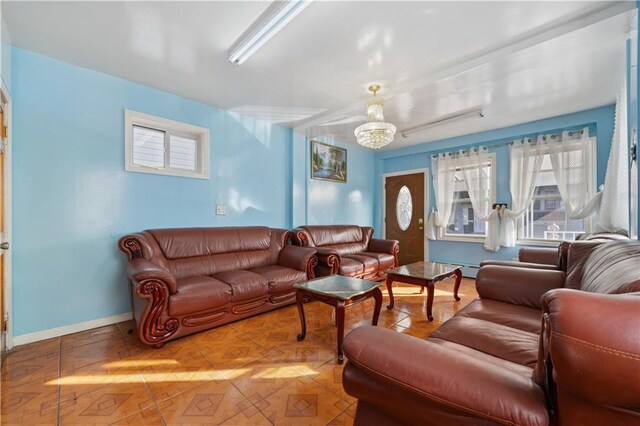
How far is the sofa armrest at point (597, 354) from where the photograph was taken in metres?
0.55

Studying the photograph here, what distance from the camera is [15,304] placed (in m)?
2.27

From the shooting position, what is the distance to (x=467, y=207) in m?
4.85

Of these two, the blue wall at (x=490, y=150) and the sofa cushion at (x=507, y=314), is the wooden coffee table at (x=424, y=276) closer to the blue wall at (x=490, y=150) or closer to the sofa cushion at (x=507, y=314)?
the sofa cushion at (x=507, y=314)

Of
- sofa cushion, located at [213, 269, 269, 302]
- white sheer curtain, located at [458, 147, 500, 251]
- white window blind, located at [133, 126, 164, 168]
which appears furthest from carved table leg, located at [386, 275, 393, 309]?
white window blind, located at [133, 126, 164, 168]

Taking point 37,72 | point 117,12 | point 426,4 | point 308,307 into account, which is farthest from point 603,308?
point 37,72

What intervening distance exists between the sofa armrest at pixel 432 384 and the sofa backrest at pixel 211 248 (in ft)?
7.85

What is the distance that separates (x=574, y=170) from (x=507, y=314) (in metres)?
3.28

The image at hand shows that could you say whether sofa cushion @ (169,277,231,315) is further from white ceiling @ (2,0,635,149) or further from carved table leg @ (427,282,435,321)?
white ceiling @ (2,0,635,149)

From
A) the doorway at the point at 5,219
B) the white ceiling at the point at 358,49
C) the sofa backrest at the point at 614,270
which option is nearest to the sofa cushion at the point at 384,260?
the white ceiling at the point at 358,49

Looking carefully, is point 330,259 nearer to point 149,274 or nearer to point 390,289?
point 390,289

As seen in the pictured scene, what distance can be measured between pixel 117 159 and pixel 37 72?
0.91 m

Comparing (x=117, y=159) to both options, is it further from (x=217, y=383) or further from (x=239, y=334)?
(x=217, y=383)

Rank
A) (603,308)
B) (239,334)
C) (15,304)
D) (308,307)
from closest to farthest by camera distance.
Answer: (603,308)
(15,304)
(239,334)
(308,307)

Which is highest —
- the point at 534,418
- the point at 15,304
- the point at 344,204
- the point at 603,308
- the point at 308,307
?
the point at 344,204
